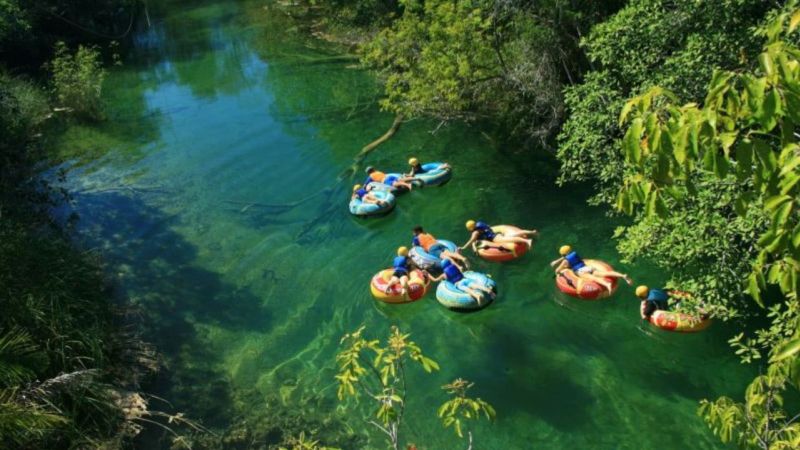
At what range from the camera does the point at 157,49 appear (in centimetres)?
3162

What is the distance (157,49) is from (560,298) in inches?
1078

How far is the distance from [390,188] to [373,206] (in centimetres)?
88

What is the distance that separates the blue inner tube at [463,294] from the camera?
1108 cm

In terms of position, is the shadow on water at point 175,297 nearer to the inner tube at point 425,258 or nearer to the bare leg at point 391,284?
the bare leg at point 391,284

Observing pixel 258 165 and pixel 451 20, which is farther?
pixel 258 165

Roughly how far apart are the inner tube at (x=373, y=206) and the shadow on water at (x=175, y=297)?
8.99 ft

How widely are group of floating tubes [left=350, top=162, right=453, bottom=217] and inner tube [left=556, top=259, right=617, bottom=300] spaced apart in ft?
15.4

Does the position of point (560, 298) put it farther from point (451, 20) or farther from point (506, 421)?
point (451, 20)

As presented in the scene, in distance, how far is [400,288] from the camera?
11.6 meters

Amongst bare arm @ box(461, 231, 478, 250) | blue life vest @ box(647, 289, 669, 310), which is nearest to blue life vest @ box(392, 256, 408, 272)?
bare arm @ box(461, 231, 478, 250)

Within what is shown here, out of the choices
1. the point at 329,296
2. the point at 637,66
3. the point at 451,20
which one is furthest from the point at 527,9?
the point at 329,296

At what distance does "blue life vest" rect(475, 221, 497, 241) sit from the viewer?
12.5 meters

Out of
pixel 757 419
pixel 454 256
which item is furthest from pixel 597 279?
pixel 757 419

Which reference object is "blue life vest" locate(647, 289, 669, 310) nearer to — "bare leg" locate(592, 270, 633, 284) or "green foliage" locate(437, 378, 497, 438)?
"bare leg" locate(592, 270, 633, 284)
